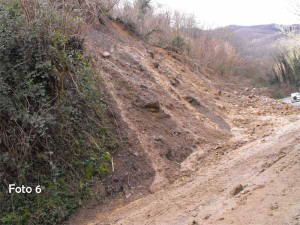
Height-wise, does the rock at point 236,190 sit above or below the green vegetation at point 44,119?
below

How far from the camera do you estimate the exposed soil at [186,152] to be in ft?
13.6

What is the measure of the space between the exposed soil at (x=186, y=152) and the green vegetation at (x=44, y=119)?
1.41ft

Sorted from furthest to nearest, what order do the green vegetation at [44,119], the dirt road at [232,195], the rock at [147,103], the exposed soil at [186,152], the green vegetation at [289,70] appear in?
the green vegetation at [289,70] → the rock at [147,103] → the green vegetation at [44,119] → the exposed soil at [186,152] → the dirt road at [232,195]

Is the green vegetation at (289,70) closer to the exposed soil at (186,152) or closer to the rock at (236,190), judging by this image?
the exposed soil at (186,152)

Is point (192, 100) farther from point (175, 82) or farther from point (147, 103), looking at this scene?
point (147, 103)

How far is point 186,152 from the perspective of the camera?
21.7 ft

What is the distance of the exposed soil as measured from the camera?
4.14m

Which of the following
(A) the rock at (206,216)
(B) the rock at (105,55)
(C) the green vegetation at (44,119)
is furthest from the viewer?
(B) the rock at (105,55)

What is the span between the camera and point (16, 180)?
15.5ft

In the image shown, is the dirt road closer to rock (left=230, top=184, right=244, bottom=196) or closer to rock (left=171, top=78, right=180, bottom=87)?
rock (left=230, top=184, right=244, bottom=196)

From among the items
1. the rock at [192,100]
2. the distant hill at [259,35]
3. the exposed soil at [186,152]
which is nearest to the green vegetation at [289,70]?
the exposed soil at [186,152]

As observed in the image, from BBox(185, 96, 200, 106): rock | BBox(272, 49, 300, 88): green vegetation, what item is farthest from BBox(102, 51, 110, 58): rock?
BBox(272, 49, 300, 88): green vegetation

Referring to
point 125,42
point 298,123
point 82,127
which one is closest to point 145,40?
point 125,42

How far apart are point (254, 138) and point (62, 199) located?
4370 mm
